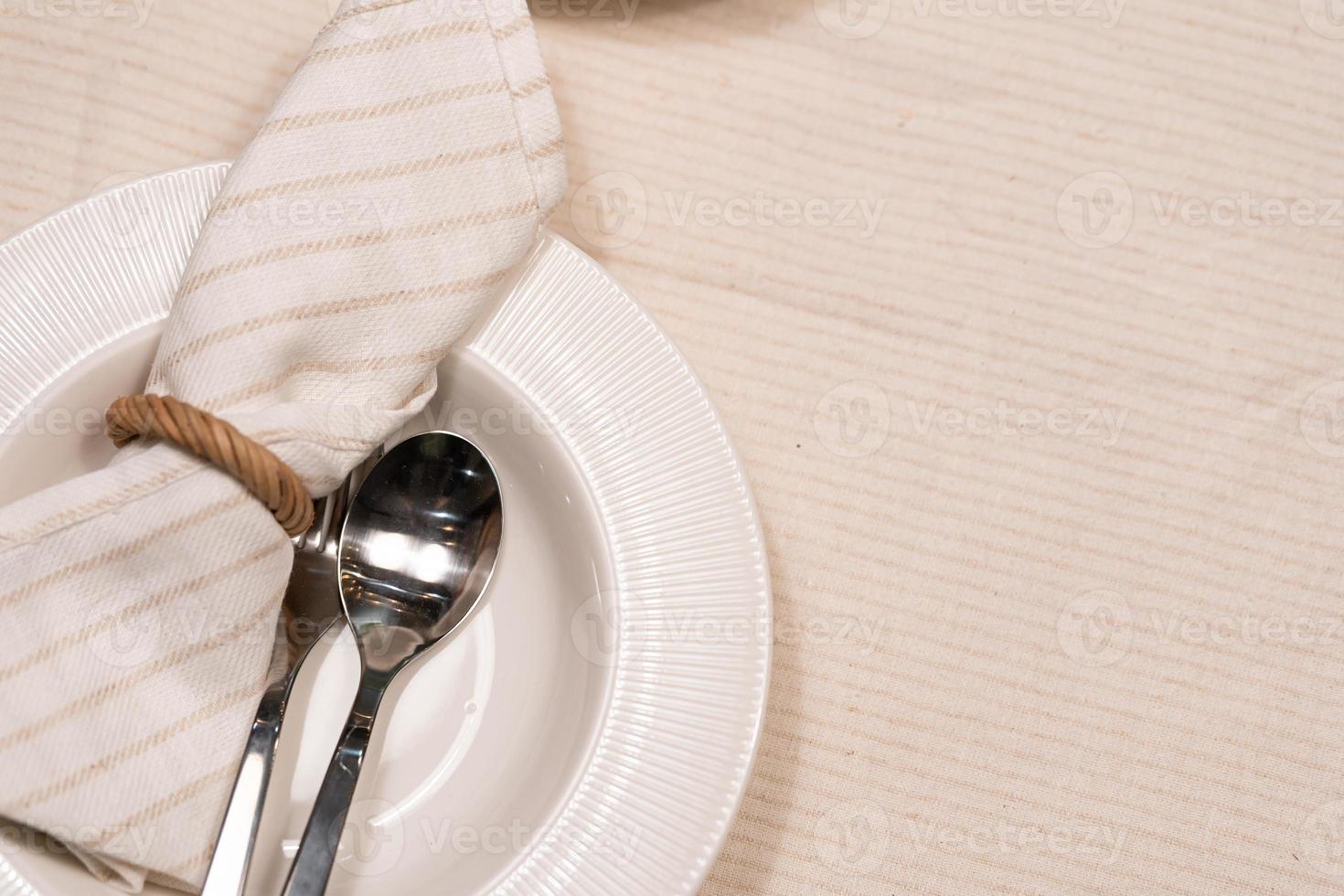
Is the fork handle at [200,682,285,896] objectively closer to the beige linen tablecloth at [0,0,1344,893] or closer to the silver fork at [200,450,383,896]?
the silver fork at [200,450,383,896]

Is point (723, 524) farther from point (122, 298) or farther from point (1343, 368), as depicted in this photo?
point (1343, 368)

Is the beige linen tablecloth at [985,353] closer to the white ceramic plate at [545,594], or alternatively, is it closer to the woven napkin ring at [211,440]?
the white ceramic plate at [545,594]

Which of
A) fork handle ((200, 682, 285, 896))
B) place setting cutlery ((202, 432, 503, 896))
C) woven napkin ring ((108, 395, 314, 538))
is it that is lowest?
fork handle ((200, 682, 285, 896))

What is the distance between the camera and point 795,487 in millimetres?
522

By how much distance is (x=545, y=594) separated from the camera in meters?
0.47

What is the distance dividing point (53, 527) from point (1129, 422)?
1.73 ft

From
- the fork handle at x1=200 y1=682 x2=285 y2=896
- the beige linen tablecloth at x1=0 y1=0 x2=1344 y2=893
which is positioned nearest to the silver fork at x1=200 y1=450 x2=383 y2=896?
the fork handle at x1=200 y1=682 x2=285 y2=896

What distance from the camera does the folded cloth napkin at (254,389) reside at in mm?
373

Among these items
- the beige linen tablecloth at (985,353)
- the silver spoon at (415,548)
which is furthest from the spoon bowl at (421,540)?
the beige linen tablecloth at (985,353)

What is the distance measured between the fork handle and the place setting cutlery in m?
0.02

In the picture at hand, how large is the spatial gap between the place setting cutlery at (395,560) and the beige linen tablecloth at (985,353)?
0.15 meters

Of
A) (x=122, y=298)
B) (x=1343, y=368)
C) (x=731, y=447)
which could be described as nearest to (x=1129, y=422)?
(x=1343, y=368)

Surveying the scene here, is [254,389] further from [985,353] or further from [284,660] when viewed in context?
[985,353]

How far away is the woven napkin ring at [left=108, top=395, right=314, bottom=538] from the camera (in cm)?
37
